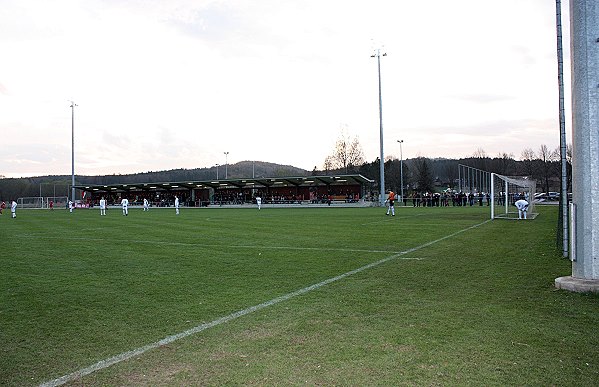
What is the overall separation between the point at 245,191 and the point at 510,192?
40.1 metres

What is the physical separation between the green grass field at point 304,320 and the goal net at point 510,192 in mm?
18029

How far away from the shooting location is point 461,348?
15.7 feet

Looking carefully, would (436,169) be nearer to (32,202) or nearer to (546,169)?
(546,169)

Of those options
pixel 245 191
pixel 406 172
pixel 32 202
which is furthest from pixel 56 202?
pixel 406 172

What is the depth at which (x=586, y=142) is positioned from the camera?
24.9ft

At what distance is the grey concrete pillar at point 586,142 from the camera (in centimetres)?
753

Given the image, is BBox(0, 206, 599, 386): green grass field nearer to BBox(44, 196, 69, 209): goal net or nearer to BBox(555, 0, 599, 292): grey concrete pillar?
BBox(555, 0, 599, 292): grey concrete pillar

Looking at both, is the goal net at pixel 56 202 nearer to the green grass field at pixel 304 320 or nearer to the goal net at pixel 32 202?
the goal net at pixel 32 202

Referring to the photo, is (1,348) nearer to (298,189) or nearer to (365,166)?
(298,189)

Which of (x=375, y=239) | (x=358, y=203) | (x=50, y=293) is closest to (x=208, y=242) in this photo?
(x=375, y=239)

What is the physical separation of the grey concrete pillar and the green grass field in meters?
0.69

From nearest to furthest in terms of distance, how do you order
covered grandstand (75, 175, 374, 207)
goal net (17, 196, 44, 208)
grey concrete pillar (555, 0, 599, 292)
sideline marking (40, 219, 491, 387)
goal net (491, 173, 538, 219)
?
1. sideline marking (40, 219, 491, 387)
2. grey concrete pillar (555, 0, 599, 292)
3. goal net (491, 173, 538, 219)
4. covered grandstand (75, 175, 374, 207)
5. goal net (17, 196, 44, 208)

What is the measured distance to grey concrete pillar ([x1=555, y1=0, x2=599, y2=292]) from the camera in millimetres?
7527

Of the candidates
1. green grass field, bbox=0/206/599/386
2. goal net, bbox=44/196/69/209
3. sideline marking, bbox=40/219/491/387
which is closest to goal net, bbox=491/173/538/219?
green grass field, bbox=0/206/599/386
